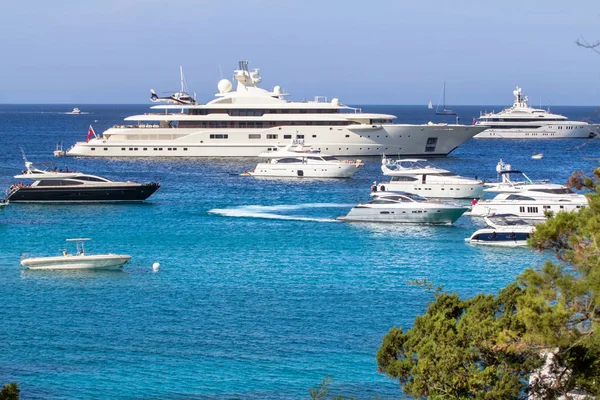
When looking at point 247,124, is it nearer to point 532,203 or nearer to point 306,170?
point 306,170

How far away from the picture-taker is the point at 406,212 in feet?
128

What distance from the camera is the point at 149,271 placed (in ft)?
96.1

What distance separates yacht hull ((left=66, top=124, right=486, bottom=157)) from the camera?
72.4 m

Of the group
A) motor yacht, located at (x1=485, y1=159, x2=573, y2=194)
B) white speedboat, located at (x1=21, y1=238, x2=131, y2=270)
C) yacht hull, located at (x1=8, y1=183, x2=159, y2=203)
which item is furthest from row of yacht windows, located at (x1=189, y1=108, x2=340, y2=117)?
white speedboat, located at (x1=21, y1=238, x2=131, y2=270)

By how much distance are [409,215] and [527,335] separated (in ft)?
89.0

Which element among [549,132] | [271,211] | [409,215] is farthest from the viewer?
[549,132]

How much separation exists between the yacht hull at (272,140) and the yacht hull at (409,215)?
31.9m

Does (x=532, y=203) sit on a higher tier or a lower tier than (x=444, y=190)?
higher

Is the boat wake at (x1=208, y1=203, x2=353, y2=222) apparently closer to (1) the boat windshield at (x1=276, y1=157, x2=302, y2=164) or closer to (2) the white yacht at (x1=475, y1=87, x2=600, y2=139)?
(1) the boat windshield at (x1=276, y1=157, x2=302, y2=164)

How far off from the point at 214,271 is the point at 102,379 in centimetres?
1042

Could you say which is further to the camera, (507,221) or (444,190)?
(444,190)

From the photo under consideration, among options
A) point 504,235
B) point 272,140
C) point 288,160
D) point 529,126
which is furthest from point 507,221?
point 529,126

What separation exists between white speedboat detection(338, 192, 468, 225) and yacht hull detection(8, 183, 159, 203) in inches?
476

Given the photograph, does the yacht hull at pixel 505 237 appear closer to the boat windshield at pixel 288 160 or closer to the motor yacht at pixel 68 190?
the motor yacht at pixel 68 190
